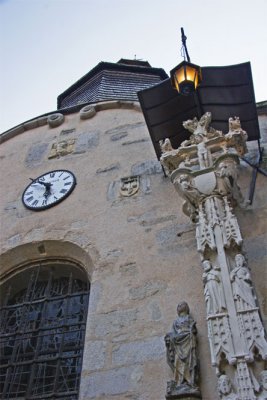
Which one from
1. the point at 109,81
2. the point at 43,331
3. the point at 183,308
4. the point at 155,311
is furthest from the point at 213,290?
the point at 109,81

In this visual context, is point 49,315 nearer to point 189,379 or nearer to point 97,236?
point 97,236

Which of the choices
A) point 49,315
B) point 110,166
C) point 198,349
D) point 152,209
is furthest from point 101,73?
point 198,349

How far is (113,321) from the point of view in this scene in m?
4.38

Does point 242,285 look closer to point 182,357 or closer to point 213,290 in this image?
point 213,290

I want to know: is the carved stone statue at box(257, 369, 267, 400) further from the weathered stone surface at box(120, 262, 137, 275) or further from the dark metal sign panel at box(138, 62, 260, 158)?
the dark metal sign panel at box(138, 62, 260, 158)

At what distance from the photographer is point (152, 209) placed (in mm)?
5359

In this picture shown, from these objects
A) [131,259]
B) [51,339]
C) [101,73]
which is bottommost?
[51,339]

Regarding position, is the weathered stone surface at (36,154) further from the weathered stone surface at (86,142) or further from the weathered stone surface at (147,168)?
the weathered stone surface at (147,168)

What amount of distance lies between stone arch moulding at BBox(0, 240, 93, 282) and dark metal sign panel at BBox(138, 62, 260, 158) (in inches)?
67.0

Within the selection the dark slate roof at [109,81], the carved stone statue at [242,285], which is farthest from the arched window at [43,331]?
the dark slate roof at [109,81]

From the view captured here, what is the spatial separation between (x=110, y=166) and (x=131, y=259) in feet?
6.06

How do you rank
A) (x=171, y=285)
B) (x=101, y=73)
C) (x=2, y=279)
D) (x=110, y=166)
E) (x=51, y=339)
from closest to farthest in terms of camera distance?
1. (x=171, y=285)
2. (x=51, y=339)
3. (x=2, y=279)
4. (x=110, y=166)
5. (x=101, y=73)

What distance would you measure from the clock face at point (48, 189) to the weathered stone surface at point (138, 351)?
257cm

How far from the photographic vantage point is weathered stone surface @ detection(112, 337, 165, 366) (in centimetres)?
396
